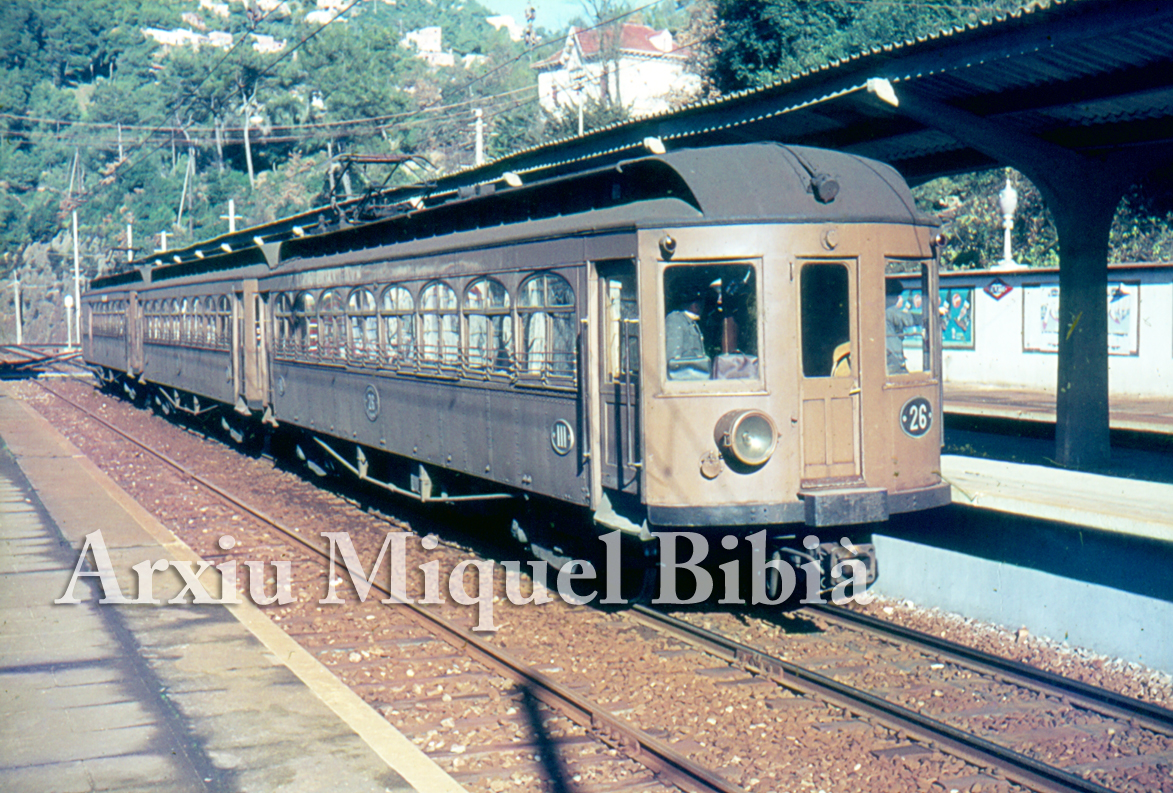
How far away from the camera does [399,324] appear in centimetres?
1055

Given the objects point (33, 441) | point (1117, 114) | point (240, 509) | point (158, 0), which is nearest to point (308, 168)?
point (33, 441)

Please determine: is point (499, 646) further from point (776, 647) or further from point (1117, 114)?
point (1117, 114)

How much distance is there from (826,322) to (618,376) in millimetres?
1378

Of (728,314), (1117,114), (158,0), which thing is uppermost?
(158,0)

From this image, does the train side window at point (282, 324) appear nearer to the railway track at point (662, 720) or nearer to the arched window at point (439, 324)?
the arched window at point (439, 324)

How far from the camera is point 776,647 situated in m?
7.32

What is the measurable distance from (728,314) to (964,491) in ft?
8.65

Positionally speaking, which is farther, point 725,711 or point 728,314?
point 728,314

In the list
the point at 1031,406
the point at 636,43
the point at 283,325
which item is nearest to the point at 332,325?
the point at 283,325

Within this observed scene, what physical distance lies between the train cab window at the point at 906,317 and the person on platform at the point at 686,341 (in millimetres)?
1228

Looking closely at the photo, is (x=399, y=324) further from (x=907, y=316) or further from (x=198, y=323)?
(x=198, y=323)

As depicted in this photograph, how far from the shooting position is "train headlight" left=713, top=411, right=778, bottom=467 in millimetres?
6781

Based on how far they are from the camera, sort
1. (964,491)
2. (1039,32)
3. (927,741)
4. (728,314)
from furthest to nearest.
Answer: (964,491)
(1039,32)
(728,314)
(927,741)

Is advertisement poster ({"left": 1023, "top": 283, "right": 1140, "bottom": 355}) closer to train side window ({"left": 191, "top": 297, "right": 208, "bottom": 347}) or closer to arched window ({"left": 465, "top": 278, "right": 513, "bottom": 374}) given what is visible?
arched window ({"left": 465, "top": 278, "right": 513, "bottom": 374})
